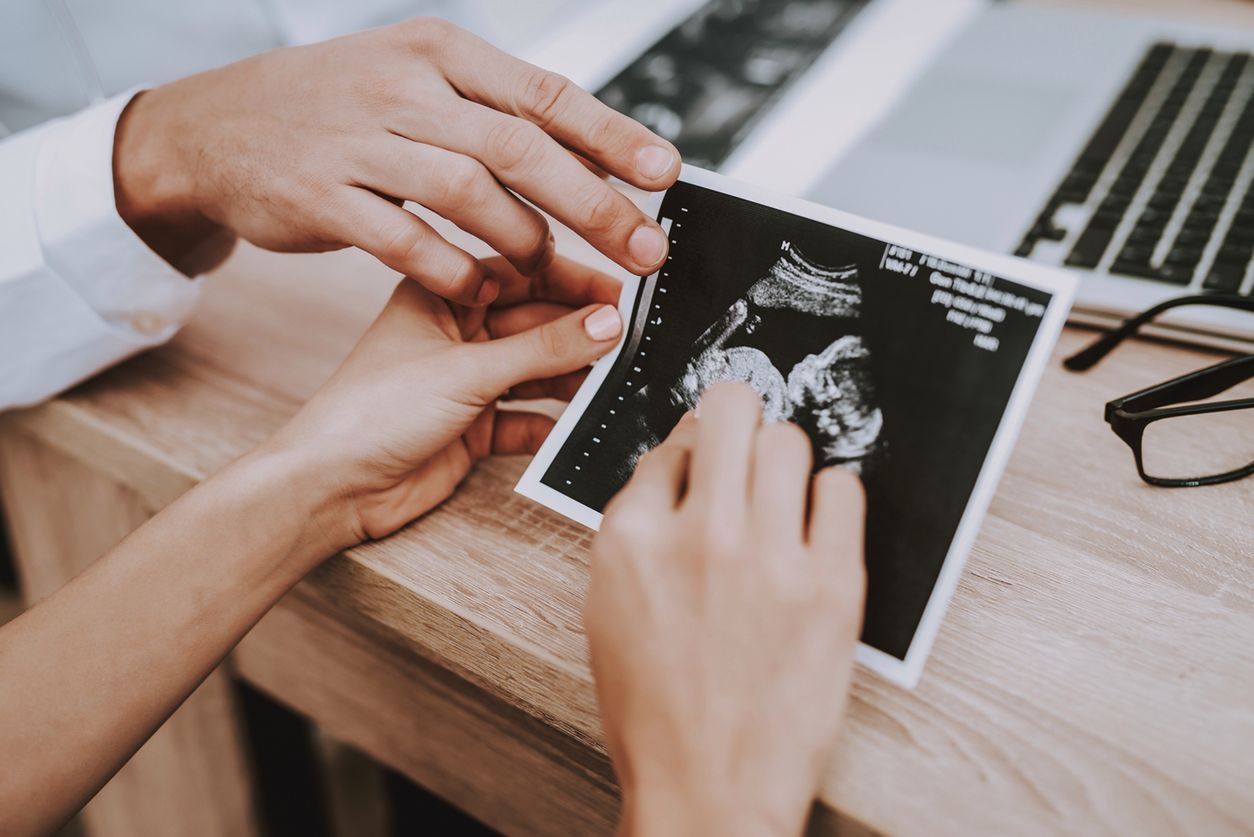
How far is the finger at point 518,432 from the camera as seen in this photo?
59 cm

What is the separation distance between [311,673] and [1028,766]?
1.97ft

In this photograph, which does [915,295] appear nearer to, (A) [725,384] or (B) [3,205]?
(A) [725,384]

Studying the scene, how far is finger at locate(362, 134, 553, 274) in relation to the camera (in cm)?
52

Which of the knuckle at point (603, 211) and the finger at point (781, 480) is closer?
the finger at point (781, 480)

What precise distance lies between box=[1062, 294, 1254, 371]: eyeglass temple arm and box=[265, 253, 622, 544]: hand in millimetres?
357

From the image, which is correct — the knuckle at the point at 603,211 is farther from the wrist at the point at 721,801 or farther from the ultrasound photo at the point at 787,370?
the wrist at the point at 721,801

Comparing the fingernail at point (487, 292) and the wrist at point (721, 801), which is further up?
the fingernail at point (487, 292)

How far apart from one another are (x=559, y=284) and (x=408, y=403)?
0.53 feet

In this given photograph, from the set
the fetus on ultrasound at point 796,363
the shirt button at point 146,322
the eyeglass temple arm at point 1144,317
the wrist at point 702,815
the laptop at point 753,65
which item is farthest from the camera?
the laptop at point 753,65

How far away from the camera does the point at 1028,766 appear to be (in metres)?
0.38

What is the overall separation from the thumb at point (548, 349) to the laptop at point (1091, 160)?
1.11 ft

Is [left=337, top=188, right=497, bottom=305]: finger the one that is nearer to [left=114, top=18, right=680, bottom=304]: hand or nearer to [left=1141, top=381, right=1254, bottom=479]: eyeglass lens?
[left=114, top=18, right=680, bottom=304]: hand

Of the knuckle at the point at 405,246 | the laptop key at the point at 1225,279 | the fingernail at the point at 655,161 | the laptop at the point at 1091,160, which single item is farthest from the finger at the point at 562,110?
the laptop key at the point at 1225,279

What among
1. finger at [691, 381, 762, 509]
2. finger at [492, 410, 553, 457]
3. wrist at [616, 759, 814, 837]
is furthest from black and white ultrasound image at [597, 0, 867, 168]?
wrist at [616, 759, 814, 837]
